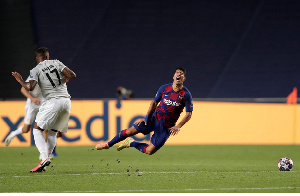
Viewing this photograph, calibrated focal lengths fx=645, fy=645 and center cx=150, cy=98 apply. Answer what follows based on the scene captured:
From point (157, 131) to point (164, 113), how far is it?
300 millimetres

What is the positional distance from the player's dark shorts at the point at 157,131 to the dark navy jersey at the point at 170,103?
0.25ft

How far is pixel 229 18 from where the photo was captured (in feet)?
77.4

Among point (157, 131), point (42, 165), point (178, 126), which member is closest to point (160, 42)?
point (157, 131)

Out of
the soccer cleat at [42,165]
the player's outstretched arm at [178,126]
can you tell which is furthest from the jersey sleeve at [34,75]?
the player's outstretched arm at [178,126]

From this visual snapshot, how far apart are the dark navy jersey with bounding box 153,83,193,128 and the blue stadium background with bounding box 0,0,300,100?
483 inches

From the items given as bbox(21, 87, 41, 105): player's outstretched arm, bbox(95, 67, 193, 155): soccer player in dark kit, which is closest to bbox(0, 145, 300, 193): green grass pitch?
bbox(95, 67, 193, 155): soccer player in dark kit

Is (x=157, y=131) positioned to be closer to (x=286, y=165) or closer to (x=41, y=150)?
(x=41, y=150)

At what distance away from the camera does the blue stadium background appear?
72.5 ft

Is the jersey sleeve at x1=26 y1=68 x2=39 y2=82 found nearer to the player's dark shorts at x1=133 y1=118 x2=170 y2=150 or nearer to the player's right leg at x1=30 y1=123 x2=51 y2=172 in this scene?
the player's right leg at x1=30 y1=123 x2=51 y2=172

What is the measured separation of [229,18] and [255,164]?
43.5ft

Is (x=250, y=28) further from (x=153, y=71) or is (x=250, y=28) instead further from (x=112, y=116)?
(x=112, y=116)

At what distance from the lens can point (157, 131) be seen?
9.76 meters

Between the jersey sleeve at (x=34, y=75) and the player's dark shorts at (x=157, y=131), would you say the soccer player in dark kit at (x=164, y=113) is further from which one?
the jersey sleeve at (x=34, y=75)

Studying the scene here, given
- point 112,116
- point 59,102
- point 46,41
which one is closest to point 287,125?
point 112,116
